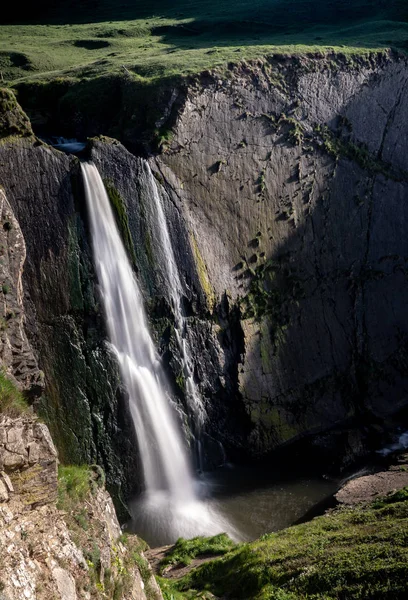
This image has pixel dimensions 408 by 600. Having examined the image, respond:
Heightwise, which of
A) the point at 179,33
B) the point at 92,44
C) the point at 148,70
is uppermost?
the point at 179,33

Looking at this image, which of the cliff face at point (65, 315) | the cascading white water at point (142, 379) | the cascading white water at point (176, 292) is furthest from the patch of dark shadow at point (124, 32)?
the cliff face at point (65, 315)

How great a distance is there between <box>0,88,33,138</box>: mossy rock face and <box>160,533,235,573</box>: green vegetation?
10651 mm

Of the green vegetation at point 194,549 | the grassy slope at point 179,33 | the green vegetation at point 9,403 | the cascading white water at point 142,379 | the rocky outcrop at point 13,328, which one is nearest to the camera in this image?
the green vegetation at point 9,403

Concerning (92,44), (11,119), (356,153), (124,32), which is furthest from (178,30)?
(11,119)

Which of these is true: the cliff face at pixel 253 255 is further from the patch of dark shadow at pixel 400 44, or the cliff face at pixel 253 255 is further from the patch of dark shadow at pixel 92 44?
the patch of dark shadow at pixel 92 44

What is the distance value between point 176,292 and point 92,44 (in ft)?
63.0

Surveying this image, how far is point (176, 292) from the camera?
1942 cm

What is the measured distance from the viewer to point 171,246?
64.3ft

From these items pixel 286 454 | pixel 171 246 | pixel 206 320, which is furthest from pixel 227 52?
pixel 286 454

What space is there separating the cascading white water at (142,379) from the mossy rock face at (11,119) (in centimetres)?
184

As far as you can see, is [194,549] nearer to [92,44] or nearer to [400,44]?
[400,44]

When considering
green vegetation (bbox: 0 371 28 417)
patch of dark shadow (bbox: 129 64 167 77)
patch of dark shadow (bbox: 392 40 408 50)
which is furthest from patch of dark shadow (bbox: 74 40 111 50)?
green vegetation (bbox: 0 371 28 417)

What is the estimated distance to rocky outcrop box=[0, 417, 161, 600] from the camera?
24.0ft

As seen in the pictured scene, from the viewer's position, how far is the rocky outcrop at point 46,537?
732 cm
